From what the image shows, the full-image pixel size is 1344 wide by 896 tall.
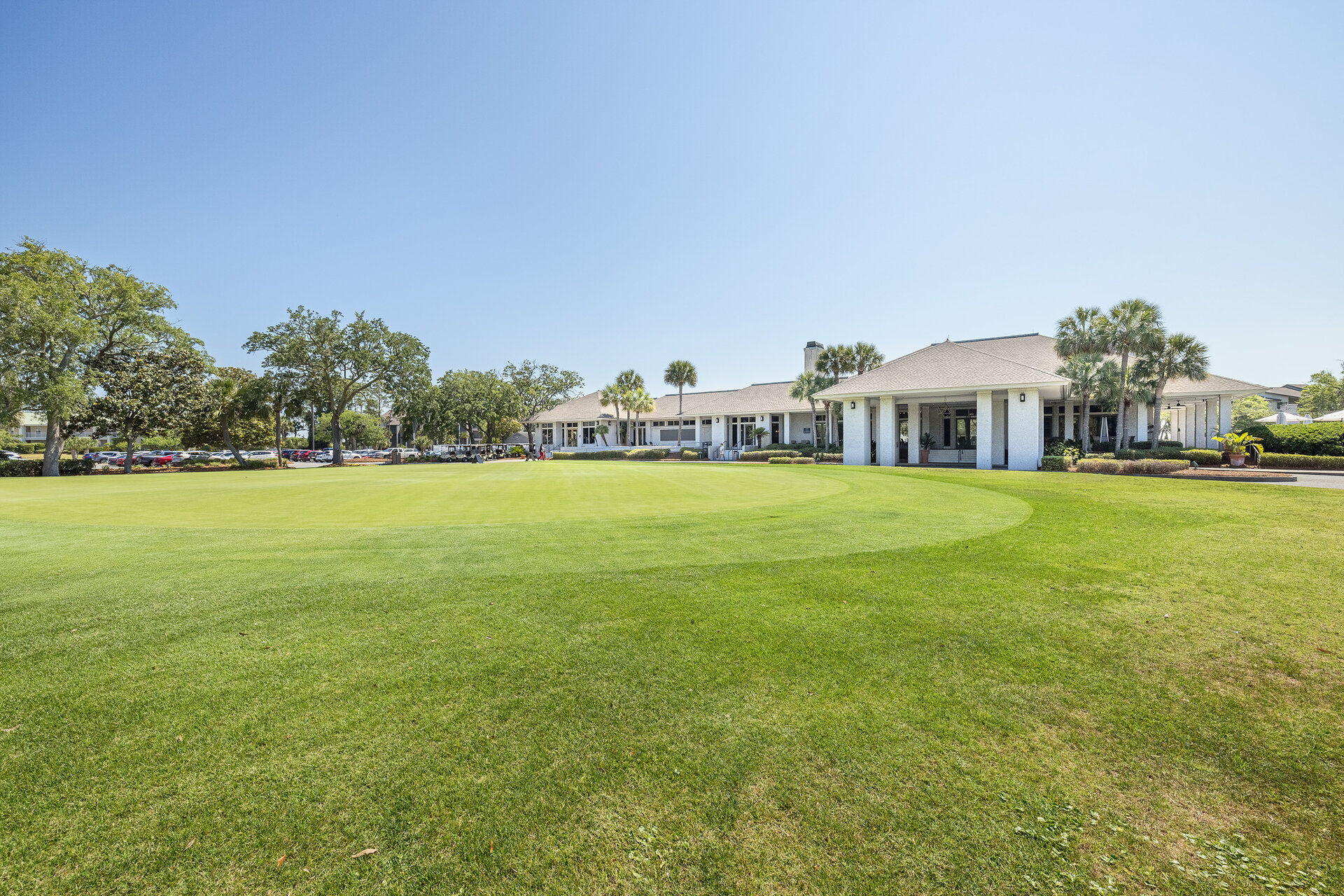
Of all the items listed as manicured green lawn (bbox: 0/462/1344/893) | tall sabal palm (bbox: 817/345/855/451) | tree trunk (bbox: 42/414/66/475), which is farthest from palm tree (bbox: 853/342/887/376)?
tree trunk (bbox: 42/414/66/475)

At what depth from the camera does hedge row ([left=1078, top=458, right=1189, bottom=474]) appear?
20375 millimetres

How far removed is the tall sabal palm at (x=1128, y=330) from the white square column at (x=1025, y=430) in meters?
4.41

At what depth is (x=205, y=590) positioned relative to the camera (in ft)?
19.0

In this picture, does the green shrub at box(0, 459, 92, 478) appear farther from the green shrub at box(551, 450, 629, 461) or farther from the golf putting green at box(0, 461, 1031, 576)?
the green shrub at box(551, 450, 629, 461)

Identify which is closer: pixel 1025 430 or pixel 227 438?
pixel 1025 430

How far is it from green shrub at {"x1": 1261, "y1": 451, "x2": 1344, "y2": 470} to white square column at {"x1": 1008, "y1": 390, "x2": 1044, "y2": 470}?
8.00m

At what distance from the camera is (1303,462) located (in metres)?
22.6

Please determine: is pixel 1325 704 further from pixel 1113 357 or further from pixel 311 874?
pixel 1113 357

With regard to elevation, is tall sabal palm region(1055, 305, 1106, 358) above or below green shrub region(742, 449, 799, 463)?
above

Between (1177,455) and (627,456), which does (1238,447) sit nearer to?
(1177,455)

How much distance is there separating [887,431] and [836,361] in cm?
1178

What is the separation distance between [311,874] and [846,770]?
7.93ft

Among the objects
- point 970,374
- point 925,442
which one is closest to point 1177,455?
point 970,374

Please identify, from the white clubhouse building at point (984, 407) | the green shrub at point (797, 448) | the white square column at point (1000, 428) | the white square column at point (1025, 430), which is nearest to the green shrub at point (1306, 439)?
the white clubhouse building at point (984, 407)
